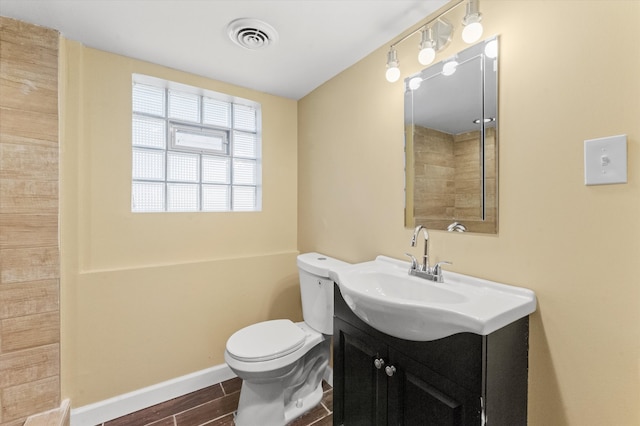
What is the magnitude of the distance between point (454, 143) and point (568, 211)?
0.47 meters

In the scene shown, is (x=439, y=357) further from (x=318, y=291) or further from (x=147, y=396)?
(x=147, y=396)

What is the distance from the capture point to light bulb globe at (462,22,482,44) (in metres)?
1.00

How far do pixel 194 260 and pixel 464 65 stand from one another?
5.94ft

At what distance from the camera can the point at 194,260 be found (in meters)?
1.82

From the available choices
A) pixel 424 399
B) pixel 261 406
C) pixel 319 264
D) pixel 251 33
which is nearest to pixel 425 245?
pixel 424 399

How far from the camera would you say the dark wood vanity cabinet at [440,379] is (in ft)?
2.60

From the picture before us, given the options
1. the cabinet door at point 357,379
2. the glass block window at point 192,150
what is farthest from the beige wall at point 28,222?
the cabinet door at point 357,379

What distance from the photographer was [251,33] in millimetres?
1371

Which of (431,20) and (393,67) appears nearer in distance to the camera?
(431,20)

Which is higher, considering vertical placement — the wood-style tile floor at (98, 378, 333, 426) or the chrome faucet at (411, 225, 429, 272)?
the chrome faucet at (411, 225, 429, 272)

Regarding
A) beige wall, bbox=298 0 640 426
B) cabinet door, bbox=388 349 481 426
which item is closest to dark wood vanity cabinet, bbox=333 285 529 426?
cabinet door, bbox=388 349 481 426

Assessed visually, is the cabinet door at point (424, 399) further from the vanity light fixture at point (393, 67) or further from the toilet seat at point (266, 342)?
the vanity light fixture at point (393, 67)

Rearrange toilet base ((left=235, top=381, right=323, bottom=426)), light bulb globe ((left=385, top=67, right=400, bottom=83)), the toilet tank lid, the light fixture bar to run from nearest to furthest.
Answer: the light fixture bar → light bulb globe ((left=385, top=67, right=400, bottom=83)) → toilet base ((left=235, top=381, right=323, bottom=426)) → the toilet tank lid

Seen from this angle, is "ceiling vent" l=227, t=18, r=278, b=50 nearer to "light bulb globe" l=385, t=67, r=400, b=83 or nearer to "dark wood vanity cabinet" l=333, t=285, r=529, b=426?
"light bulb globe" l=385, t=67, r=400, b=83
